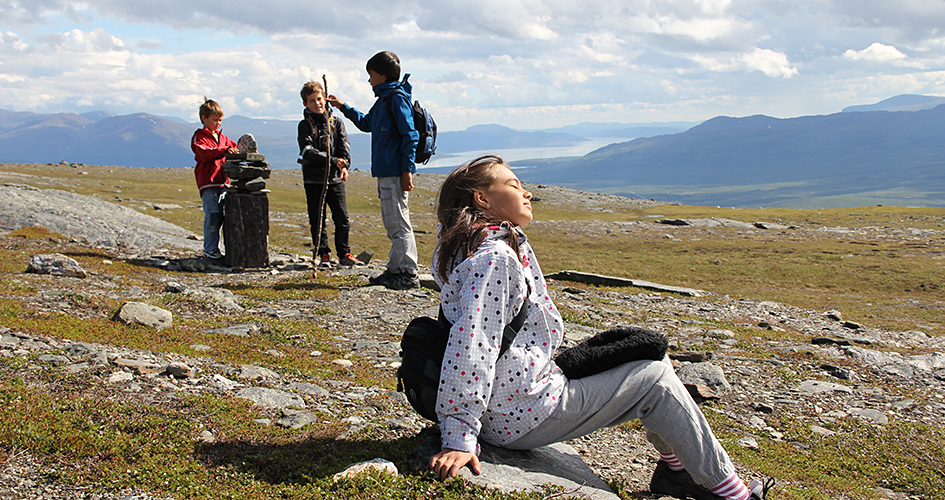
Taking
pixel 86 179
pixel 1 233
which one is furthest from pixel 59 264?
pixel 86 179

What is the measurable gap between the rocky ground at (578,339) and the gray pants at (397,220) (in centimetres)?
74

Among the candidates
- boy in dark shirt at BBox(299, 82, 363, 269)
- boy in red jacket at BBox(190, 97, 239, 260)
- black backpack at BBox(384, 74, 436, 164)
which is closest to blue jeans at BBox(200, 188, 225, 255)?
boy in red jacket at BBox(190, 97, 239, 260)

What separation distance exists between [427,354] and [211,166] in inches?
492

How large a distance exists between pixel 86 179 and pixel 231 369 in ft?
228

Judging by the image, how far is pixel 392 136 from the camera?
39.5ft

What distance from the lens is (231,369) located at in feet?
21.7

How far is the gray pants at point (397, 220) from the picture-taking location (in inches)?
484

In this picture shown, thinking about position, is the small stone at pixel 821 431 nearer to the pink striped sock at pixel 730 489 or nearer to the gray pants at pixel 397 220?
the pink striped sock at pixel 730 489

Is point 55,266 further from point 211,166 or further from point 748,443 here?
point 748,443

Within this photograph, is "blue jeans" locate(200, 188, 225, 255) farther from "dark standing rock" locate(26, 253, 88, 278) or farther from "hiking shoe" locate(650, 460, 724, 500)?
"hiking shoe" locate(650, 460, 724, 500)

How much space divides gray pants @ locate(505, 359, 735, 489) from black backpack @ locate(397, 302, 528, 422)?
0.63m

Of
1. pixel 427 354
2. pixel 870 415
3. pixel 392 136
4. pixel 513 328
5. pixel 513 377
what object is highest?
pixel 392 136

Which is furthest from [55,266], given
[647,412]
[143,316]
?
[647,412]

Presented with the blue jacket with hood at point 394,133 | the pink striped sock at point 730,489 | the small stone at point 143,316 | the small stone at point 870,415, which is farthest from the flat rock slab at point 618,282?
the pink striped sock at point 730,489
